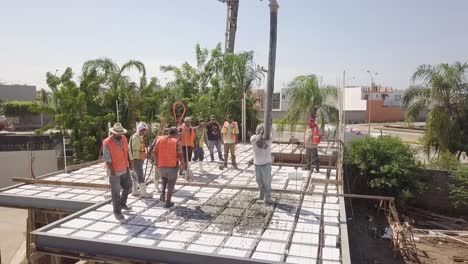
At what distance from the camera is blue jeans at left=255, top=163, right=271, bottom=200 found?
7.82 metres

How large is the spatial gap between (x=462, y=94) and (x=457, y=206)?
4.86m

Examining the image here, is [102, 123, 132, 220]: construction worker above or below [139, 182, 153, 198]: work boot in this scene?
above

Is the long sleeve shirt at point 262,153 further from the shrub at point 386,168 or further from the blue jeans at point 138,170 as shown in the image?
the shrub at point 386,168

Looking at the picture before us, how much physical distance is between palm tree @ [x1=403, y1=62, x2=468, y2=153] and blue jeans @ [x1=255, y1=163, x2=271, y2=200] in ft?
38.0

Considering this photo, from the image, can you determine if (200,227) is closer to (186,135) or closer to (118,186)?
(118,186)

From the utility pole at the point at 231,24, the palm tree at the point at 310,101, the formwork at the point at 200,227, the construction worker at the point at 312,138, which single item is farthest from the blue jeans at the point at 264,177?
the utility pole at the point at 231,24

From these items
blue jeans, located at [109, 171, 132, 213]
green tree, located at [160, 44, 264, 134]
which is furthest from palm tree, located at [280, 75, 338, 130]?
blue jeans, located at [109, 171, 132, 213]

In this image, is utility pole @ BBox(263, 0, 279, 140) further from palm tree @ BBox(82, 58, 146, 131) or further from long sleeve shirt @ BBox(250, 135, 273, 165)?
palm tree @ BBox(82, 58, 146, 131)

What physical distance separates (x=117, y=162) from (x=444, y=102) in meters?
14.9

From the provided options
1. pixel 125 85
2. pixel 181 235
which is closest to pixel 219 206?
pixel 181 235

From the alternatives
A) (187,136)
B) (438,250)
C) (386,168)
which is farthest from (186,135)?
(438,250)

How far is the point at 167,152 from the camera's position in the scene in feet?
24.8

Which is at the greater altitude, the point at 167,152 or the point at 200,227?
the point at 167,152

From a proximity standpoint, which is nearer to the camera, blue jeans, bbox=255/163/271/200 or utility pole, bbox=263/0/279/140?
utility pole, bbox=263/0/279/140
